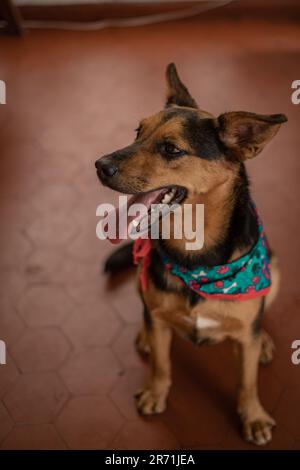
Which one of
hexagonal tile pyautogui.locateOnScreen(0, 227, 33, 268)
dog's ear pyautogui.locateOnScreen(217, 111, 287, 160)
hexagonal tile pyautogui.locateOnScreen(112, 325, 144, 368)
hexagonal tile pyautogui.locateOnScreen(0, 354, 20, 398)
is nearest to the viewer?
dog's ear pyautogui.locateOnScreen(217, 111, 287, 160)

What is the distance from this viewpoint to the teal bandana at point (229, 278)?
221cm

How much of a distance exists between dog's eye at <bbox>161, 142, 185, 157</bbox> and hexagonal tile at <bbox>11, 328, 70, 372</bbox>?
1.40 m

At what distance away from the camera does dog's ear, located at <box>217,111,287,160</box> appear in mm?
1872

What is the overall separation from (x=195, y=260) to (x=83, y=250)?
53.4 inches

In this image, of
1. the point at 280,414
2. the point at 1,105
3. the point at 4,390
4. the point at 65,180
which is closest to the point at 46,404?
the point at 4,390

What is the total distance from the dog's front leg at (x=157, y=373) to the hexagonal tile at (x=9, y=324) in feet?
2.55

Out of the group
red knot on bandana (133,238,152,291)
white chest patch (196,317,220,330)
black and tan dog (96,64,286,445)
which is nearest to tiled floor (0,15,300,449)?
black and tan dog (96,64,286,445)

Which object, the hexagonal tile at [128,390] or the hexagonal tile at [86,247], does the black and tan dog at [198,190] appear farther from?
the hexagonal tile at [86,247]

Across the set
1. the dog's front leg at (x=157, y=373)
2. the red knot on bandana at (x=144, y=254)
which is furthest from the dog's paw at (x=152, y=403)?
the red knot on bandana at (x=144, y=254)

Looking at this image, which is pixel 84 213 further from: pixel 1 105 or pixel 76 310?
pixel 1 105

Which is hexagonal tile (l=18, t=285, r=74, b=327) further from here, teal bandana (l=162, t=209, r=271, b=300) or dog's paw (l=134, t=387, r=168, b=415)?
teal bandana (l=162, t=209, r=271, b=300)

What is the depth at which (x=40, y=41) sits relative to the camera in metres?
5.00

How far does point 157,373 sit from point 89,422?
0.42 metres
